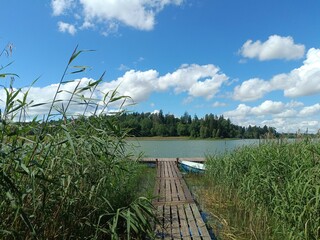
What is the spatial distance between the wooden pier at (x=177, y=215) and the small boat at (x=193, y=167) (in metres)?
3.58

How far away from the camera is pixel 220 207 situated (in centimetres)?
648

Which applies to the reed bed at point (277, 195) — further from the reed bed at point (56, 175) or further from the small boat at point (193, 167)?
the small boat at point (193, 167)

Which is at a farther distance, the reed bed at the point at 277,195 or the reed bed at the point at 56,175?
the reed bed at the point at 277,195

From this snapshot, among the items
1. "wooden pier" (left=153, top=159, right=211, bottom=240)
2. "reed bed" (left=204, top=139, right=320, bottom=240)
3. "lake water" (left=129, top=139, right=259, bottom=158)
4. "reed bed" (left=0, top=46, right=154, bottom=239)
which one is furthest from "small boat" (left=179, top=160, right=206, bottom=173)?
"reed bed" (left=0, top=46, right=154, bottom=239)

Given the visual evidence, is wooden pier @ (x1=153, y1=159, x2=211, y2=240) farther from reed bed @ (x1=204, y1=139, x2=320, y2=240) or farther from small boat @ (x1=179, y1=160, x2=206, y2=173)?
small boat @ (x1=179, y1=160, x2=206, y2=173)

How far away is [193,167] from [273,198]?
843cm

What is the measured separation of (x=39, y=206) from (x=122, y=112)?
1573 millimetres

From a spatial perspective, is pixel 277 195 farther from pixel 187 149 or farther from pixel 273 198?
pixel 187 149

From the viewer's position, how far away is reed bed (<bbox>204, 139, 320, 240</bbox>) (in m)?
3.72

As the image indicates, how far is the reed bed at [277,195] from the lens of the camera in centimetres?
372

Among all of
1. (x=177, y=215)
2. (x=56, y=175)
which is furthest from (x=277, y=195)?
(x=56, y=175)

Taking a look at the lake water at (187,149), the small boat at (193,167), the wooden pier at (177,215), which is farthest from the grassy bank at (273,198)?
the small boat at (193,167)

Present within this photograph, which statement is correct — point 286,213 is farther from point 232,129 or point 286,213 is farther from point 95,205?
point 232,129

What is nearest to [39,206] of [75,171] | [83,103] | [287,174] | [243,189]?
[75,171]
